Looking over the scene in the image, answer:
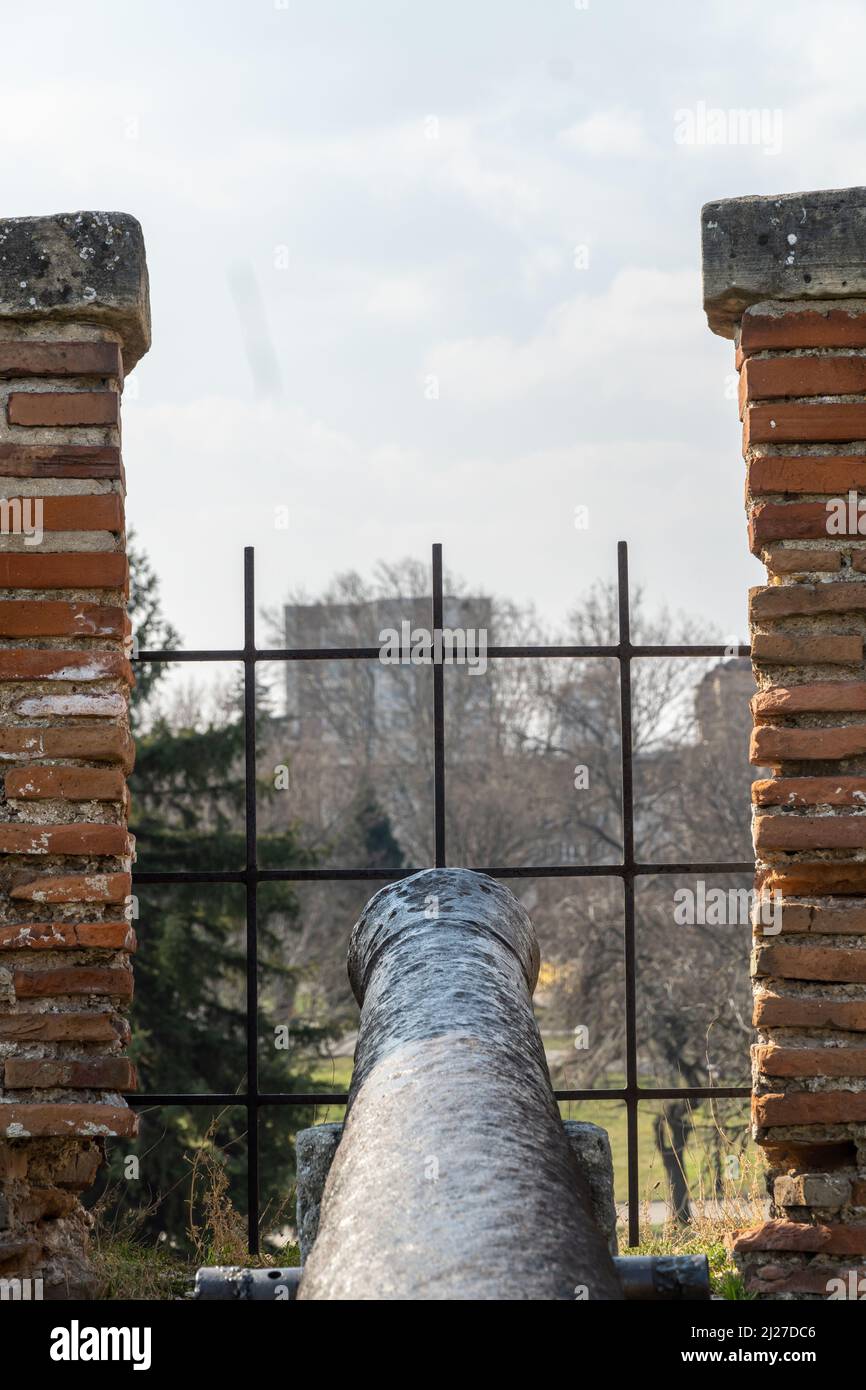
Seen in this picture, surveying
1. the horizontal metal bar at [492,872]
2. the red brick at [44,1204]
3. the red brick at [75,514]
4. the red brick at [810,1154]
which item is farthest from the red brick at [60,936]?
the red brick at [810,1154]

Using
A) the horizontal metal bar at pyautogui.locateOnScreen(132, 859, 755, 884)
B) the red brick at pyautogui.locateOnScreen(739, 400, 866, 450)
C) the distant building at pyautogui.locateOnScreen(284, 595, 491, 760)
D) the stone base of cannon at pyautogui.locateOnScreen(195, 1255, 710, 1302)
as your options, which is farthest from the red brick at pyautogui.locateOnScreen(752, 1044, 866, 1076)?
the distant building at pyautogui.locateOnScreen(284, 595, 491, 760)

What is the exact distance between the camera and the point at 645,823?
19281mm

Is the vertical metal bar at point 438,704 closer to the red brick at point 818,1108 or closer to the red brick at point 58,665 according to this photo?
the red brick at point 58,665

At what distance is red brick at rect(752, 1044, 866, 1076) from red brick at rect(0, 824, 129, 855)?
156 centimetres

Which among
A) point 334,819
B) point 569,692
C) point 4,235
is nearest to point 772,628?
point 4,235

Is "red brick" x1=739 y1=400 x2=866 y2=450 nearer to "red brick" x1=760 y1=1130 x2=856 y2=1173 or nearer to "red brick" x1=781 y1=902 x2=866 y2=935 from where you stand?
"red brick" x1=781 y1=902 x2=866 y2=935

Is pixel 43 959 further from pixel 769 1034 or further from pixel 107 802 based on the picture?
pixel 769 1034

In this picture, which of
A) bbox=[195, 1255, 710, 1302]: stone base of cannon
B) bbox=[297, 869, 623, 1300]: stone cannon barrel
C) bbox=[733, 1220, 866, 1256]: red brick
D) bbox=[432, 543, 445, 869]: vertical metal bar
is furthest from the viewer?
bbox=[432, 543, 445, 869]: vertical metal bar

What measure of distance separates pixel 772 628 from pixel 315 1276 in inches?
71.9

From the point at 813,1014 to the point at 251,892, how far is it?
Result: 4.84 ft

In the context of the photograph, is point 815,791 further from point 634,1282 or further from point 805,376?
point 634,1282

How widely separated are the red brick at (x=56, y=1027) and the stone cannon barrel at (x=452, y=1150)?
2.31ft

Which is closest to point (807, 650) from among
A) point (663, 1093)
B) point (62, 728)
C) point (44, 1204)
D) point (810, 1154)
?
point (810, 1154)

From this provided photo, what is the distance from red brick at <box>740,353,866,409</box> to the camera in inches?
116
